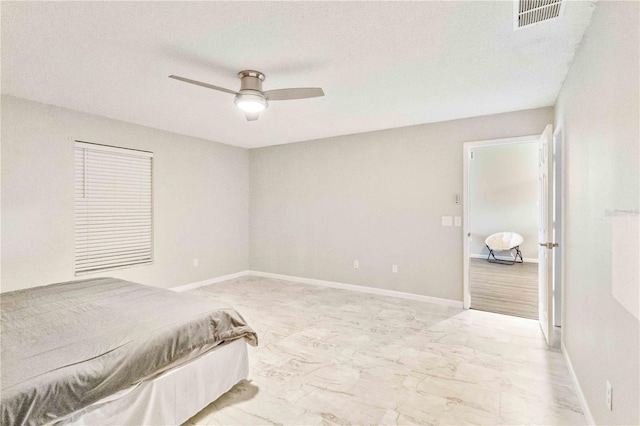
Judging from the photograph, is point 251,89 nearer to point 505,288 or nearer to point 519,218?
point 505,288

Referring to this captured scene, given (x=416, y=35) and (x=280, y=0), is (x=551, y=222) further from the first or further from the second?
(x=280, y=0)

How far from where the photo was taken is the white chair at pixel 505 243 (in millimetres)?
7016

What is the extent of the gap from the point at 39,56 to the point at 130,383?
2490 millimetres

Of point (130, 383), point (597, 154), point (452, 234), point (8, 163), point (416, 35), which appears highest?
point (416, 35)

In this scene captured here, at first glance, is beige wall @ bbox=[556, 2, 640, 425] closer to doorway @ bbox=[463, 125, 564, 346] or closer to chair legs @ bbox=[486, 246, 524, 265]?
doorway @ bbox=[463, 125, 564, 346]

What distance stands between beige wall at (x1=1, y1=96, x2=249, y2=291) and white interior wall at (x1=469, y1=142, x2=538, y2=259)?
561 cm

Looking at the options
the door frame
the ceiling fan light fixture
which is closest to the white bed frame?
the ceiling fan light fixture

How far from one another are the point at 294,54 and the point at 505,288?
478 centimetres

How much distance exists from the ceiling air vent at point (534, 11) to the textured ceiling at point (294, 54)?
57 millimetres

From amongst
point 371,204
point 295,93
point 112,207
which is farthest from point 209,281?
point 295,93

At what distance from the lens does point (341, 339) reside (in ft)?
10.2

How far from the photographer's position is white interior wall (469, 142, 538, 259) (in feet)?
23.8

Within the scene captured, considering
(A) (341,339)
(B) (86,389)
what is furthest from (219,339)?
(A) (341,339)

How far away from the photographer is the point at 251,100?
2523 mm
